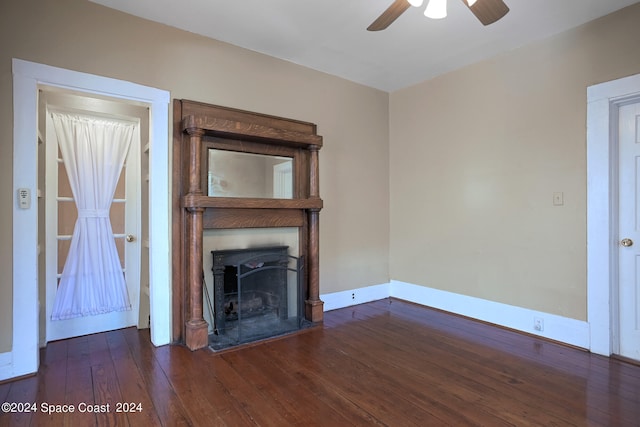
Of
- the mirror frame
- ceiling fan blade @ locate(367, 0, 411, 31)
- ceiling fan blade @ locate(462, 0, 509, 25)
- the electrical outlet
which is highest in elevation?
ceiling fan blade @ locate(367, 0, 411, 31)

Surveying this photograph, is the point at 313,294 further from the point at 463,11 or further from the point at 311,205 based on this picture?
the point at 463,11

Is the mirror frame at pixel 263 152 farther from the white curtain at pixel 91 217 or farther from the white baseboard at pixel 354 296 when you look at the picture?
the white baseboard at pixel 354 296

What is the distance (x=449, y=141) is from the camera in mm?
3938

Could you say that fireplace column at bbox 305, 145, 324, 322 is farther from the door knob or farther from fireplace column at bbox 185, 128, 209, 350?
the door knob

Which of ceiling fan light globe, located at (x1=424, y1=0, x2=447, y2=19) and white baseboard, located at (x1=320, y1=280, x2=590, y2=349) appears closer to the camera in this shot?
ceiling fan light globe, located at (x1=424, y1=0, x2=447, y2=19)

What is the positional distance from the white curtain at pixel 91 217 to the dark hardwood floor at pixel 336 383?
1.12ft

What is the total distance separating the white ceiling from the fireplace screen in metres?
2.02

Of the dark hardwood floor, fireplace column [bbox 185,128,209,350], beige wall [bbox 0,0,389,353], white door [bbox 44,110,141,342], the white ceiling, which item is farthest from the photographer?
white door [bbox 44,110,141,342]

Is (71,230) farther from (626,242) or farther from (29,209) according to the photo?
(626,242)

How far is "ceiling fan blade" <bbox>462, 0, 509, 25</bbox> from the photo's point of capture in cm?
198

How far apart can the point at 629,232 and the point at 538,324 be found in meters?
1.09

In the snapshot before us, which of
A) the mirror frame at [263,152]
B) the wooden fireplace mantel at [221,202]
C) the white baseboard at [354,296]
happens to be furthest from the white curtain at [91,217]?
the white baseboard at [354,296]

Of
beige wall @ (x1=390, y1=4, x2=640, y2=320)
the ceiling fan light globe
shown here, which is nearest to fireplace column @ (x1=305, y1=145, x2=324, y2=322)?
beige wall @ (x1=390, y1=4, x2=640, y2=320)

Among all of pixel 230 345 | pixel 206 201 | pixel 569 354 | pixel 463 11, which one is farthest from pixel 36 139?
pixel 569 354
